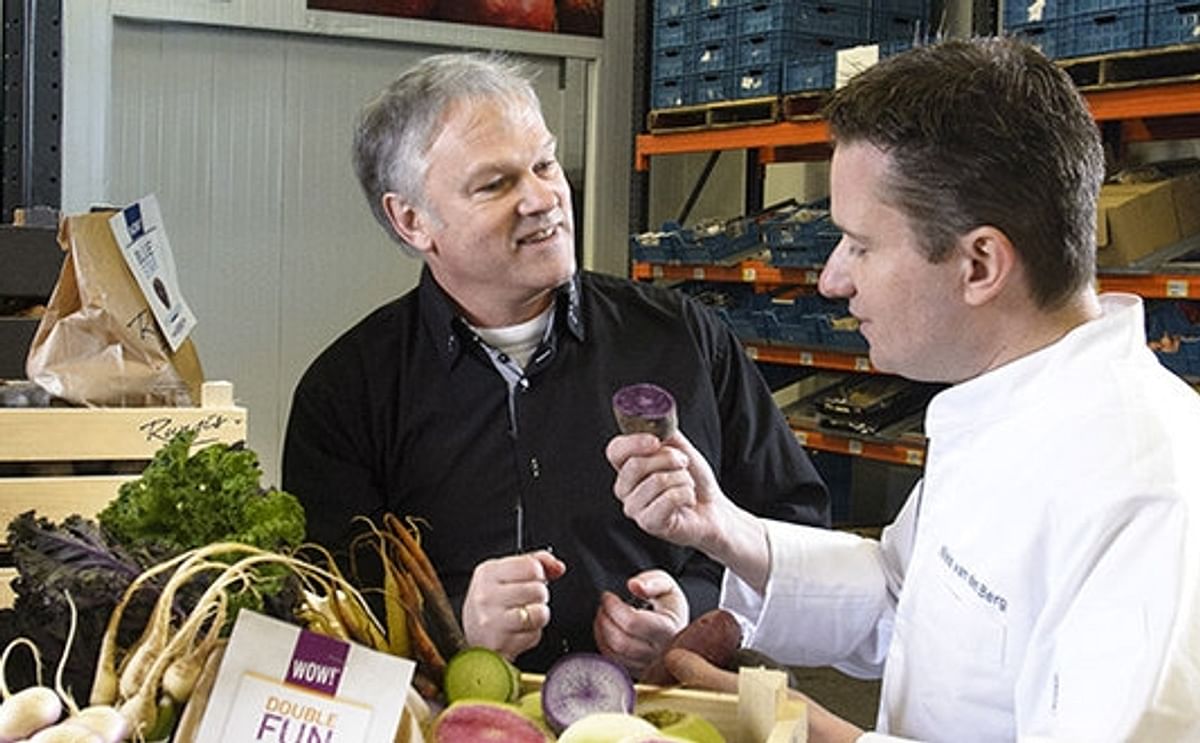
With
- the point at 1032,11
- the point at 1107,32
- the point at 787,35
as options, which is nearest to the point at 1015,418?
the point at 1107,32

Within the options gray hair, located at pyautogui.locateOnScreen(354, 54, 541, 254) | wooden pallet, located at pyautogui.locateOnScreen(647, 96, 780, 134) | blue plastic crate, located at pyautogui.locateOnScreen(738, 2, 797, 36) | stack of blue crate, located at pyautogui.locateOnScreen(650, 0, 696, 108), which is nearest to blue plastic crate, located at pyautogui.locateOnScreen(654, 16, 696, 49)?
stack of blue crate, located at pyautogui.locateOnScreen(650, 0, 696, 108)

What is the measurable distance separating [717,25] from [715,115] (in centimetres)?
38

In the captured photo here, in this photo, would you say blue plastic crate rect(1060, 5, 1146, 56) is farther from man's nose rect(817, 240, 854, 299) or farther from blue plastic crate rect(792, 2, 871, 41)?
man's nose rect(817, 240, 854, 299)

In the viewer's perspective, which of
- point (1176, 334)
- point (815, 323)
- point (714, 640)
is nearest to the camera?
point (714, 640)

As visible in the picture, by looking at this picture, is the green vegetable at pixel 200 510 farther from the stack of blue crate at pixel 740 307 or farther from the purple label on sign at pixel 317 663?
the stack of blue crate at pixel 740 307

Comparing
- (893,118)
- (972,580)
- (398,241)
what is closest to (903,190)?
(893,118)

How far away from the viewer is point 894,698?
158 cm

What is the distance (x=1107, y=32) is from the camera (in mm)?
4566

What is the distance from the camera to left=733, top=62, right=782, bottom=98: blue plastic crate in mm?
5965

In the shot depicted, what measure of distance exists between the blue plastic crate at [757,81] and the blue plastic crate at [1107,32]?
147cm

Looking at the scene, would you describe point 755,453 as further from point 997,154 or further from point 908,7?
point 908,7

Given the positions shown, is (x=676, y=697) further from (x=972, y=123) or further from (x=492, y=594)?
(x=972, y=123)

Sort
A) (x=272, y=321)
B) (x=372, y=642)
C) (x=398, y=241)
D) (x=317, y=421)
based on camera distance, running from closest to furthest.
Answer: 1. (x=372, y=642)
2. (x=317, y=421)
3. (x=398, y=241)
4. (x=272, y=321)

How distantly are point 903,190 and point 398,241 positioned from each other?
119 cm
